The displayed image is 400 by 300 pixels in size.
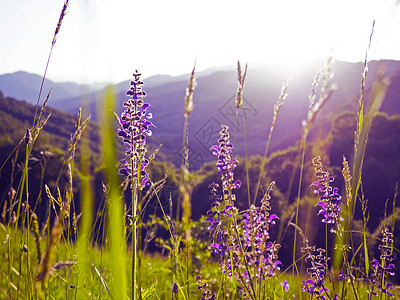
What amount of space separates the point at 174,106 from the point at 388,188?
123316mm

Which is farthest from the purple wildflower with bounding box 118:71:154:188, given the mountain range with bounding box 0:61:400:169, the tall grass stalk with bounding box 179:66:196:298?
the mountain range with bounding box 0:61:400:169

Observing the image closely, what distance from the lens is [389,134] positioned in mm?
14289

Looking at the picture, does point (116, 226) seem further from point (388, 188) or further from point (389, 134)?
point (389, 134)

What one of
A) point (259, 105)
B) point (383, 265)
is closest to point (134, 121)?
point (383, 265)

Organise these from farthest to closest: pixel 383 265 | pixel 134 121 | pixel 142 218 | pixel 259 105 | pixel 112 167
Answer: pixel 259 105
pixel 383 265
pixel 142 218
pixel 134 121
pixel 112 167

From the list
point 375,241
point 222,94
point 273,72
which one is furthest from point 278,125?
point 375,241

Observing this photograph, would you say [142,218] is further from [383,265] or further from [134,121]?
[383,265]

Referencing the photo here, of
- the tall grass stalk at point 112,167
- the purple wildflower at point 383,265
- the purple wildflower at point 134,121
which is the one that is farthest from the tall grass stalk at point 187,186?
the purple wildflower at point 383,265

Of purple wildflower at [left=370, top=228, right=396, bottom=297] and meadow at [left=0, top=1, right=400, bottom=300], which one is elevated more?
meadow at [left=0, top=1, right=400, bottom=300]

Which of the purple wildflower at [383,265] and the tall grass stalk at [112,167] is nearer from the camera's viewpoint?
the tall grass stalk at [112,167]

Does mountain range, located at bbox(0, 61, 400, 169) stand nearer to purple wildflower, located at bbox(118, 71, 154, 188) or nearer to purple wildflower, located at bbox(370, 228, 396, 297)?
purple wildflower, located at bbox(370, 228, 396, 297)

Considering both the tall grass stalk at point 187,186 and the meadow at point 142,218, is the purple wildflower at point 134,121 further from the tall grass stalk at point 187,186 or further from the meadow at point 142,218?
the tall grass stalk at point 187,186

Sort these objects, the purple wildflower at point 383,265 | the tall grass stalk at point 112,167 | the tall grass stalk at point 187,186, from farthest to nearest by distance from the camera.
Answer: the purple wildflower at point 383,265 < the tall grass stalk at point 187,186 < the tall grass stalk at point 112,167

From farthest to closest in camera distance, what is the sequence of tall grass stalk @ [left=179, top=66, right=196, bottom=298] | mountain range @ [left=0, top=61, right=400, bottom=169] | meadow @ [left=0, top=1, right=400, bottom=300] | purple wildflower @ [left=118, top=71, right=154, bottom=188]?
mountain range @ [left=0, top=61, right=400, bottom=169]
purple wildflower @ [left=118, top=71, right=154, bottom=188]
tall grass stalk @ [left=179, top=66, right=196, bottom=298]
meadow @ [left=0, top=1, right=400, bottom=300]
